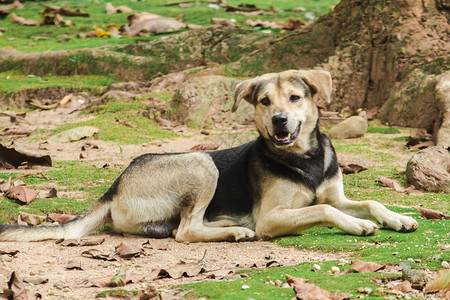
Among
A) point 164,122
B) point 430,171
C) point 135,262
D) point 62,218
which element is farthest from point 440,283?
point 164,122

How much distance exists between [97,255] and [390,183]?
12.5ft

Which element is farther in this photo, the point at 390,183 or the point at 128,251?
the point at 390,183

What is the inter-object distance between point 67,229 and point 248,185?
5.69ft

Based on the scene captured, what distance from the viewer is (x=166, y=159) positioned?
21.1ft

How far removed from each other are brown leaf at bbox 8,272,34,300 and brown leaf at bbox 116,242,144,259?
1.25 m

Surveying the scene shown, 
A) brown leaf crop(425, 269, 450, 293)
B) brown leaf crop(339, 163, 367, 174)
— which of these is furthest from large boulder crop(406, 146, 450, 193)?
brown leaf crop(425, 269, 450, 293)

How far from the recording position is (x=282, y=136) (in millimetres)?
5949

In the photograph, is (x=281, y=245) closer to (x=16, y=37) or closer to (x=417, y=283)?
(x=417, y=283)

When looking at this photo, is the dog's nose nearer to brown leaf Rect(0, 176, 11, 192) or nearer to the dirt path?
the dirt path

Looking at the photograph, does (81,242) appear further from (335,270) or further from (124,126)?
(124,126)

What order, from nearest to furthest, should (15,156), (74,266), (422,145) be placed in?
(74,266) → (15,156) → (422,145)

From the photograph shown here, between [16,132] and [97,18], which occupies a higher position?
[97,18]

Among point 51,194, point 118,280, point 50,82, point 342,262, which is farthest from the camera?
point 50,82

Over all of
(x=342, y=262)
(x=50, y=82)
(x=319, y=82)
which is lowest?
(x=50, y=82)
